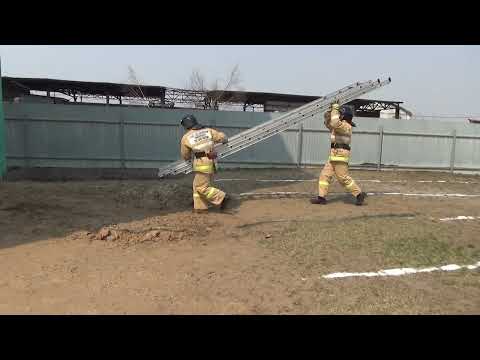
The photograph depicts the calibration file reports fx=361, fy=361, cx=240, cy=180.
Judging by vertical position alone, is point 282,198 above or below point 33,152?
below

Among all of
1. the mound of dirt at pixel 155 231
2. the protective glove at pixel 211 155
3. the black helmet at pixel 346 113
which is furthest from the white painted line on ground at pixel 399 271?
the black helmet at pixel 346 113

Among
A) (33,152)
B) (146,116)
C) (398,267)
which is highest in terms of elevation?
(146,116)

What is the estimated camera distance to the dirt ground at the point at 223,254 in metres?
3.16

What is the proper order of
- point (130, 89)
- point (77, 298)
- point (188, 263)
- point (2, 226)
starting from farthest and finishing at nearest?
1. point (130, 89)
2. point (2, 226)
3. point (188, 263)
4. point (77, 298)

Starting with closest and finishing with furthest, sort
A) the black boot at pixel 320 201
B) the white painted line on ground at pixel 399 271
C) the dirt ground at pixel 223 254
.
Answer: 1. the dirt ground at pixel 223 254
2. the white painted line on ground at pixel 399 271
3. the black boot at pixel 320 201

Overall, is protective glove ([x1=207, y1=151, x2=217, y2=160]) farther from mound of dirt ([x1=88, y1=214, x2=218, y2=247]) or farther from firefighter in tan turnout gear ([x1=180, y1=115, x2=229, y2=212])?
mound of dirt ([x1=88, y1=214, x2=218, y2=247])

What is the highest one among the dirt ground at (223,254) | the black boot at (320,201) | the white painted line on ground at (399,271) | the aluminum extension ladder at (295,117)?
the aluminum extension ladder at (295,117)

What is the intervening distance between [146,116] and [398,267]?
1098 cm

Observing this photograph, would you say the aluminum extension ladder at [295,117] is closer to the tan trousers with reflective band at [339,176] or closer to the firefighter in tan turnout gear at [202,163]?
the firefighter in tan turnout gear at [202,163]

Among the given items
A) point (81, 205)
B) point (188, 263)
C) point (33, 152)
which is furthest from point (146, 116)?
point (188, 263)

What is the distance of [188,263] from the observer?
408cm

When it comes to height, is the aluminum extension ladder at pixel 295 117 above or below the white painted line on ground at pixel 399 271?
above

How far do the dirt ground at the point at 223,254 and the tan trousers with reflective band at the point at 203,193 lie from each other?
24 centimetres
